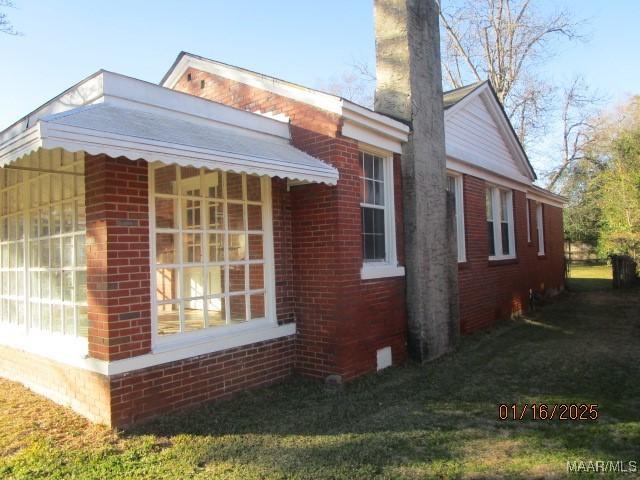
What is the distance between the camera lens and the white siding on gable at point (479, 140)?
33.3ft

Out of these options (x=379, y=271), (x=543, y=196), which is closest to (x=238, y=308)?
(x=379, y=271)

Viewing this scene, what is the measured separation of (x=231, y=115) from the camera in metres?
6.09

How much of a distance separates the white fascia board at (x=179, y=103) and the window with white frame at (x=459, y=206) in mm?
4503

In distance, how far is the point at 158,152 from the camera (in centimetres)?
435

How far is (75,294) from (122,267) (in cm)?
105

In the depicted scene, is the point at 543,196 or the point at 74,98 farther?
the point at 543,196

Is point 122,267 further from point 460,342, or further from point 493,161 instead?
point 493,161

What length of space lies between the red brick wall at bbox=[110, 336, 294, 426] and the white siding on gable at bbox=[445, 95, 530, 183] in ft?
17.4

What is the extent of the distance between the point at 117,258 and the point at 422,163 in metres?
4.94

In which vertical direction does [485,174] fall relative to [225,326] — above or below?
above

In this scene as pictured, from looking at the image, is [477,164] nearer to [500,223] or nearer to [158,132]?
[500,223]

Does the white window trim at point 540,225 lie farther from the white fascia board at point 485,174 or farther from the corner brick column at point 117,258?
the corner brick column at point 117,258

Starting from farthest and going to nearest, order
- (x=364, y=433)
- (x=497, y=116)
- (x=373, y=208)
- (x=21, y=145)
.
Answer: (x=497, y=116)
(x=373, y=208)
(x=364, y=433)
(x=21, y=145)
